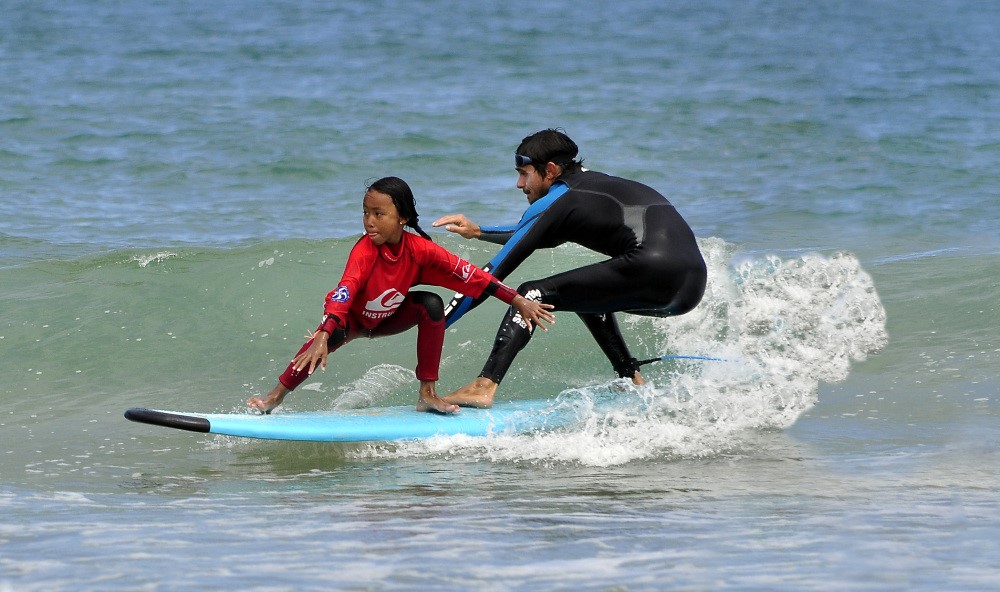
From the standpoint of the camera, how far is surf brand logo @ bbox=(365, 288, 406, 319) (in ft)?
17.0

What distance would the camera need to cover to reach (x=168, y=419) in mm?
4625

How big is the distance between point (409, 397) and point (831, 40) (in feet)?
73.2

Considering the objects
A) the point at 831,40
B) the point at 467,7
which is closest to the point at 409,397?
the point at 831,40

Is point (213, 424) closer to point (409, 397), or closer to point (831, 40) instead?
point (409, 397)

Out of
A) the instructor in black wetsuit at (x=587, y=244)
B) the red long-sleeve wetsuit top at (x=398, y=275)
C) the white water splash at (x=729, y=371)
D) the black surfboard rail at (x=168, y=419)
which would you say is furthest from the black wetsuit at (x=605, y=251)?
the black surfboard rail at (x=168, y=419)

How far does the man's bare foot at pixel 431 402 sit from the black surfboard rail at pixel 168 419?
111 centimetres

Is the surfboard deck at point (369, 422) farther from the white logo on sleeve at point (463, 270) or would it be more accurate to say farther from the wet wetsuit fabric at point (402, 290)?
the white logo on sleeve at point (463, 270)

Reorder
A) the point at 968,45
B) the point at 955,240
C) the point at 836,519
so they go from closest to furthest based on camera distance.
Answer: the point at 836,519 → the point at 955,240 → the point at 968,45

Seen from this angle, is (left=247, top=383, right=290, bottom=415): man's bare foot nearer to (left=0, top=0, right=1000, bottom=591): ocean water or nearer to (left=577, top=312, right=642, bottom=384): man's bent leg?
(left=0, top=0, right=1000, bottom=591): ocean water

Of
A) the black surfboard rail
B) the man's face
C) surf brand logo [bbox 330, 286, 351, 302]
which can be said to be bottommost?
the black surfboard rail

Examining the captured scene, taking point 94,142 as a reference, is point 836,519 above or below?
below

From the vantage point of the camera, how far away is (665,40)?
83.7 feet

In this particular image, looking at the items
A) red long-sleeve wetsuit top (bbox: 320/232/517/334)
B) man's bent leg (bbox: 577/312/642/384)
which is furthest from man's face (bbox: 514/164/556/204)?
man's bent leg (bbox: 577/312/642/384)

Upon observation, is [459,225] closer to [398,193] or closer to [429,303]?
[429,303]
